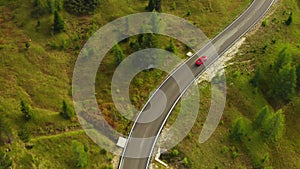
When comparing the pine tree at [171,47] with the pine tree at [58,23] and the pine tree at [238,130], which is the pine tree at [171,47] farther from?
the pine tree at [58,23]

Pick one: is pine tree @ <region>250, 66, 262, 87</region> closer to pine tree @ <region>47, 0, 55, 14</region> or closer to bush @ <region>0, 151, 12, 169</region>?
pine tree @ <region>47, 0, 55, 14</region>

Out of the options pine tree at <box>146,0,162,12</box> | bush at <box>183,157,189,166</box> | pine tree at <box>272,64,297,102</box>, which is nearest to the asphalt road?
bush at <box>183,157,189,166</box>

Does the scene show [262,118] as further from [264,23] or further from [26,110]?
[26,110]

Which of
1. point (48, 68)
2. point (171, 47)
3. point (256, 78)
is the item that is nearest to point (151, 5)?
point (171, 47)

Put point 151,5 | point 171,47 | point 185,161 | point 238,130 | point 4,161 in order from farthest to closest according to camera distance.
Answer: point 151,5 → point 171,47 → point 238,130 → point 185,161 → point 4,161

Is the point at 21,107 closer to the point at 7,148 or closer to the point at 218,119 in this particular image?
the point at 7,148

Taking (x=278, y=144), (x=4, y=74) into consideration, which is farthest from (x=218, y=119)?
(x=4, y=74)
